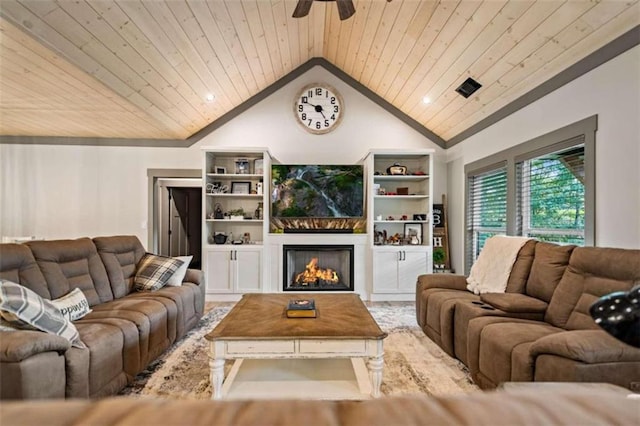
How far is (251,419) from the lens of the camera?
1.70ft

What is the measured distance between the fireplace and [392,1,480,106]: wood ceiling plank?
2.47 meters

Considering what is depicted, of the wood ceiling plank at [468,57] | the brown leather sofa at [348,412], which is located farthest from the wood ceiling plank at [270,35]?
the brown leather sofa at [348,412]

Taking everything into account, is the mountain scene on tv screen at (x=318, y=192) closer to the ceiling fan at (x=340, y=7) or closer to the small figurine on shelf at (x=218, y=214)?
the small figurine on shelf at (x=218, y=214)

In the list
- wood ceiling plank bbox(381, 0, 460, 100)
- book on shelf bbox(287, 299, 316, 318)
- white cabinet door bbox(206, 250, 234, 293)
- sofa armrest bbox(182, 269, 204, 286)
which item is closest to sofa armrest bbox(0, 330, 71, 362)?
book on shelf bbox(287, 299, 316, 318)

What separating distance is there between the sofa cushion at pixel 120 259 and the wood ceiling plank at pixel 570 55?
443 cm

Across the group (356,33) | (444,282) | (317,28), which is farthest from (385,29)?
(444,282)

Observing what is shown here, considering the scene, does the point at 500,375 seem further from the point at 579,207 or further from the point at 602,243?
the point at 579,207

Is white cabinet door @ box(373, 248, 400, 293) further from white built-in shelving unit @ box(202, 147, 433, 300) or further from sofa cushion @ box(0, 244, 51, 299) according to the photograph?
sofa cushion @ box(0, 244, 51, 299)

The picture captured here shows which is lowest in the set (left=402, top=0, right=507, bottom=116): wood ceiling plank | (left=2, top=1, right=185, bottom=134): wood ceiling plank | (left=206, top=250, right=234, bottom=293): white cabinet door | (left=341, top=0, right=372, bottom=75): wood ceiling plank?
(left=206, top=250, right=234, bottom=293): white cabinet door

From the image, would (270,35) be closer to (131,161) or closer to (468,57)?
(468,57)

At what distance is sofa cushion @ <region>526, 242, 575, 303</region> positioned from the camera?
267 centimetres

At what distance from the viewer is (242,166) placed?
5570 millimetres

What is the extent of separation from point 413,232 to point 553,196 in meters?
2.32

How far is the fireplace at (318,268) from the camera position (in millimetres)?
5355
